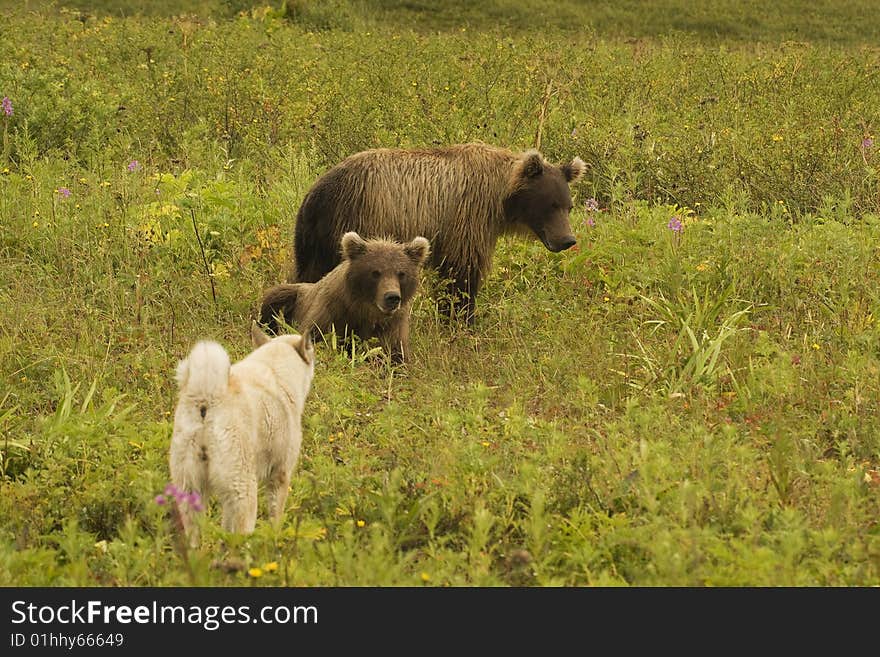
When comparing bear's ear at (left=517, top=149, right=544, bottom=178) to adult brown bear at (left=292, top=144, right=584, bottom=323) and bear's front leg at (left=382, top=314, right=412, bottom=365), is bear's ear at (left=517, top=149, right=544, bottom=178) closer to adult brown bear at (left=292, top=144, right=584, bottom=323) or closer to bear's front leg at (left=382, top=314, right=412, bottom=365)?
adult brown bear at (left=292, top=144, right=584, bottom=323)

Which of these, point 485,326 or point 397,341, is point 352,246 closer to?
point 397,341

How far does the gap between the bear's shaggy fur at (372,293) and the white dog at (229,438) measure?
8.22 feet

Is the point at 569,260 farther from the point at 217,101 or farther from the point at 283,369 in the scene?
the point at 217,101

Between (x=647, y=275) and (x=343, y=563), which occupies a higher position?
(x=343, y=563)

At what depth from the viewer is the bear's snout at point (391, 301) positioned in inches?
275

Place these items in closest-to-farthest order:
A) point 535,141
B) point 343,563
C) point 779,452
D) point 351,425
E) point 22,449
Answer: point 343,563, point 779,452, point 22,449, point 351,425, point 535,141

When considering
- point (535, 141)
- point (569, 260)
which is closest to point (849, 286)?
point (569, 260)

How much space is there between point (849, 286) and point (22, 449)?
518 centimetres

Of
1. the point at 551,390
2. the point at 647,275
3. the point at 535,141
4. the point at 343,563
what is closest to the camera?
the point at 343,563

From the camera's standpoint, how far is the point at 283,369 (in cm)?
481

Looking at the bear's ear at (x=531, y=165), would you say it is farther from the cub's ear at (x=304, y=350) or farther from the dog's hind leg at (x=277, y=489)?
the dog's hind leg at (x=277, y=489)

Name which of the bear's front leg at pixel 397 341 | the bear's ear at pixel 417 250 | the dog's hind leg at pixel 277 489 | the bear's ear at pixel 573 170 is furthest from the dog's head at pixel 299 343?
the bear's ear at pixel 573 170

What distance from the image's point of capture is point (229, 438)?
410 cm

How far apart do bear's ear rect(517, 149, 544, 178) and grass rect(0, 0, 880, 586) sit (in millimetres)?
676
